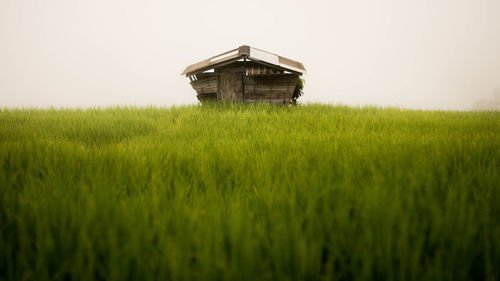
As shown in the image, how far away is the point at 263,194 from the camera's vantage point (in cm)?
Result: 162

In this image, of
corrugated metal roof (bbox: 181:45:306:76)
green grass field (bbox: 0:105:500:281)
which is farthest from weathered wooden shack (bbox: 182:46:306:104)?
green grass field (bbox: 0:105:500:281)

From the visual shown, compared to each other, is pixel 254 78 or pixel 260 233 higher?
pixel 254 78

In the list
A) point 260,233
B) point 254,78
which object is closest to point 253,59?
point 254,78

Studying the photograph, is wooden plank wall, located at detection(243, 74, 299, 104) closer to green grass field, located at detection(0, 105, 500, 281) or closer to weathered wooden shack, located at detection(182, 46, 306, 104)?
weathered wooden shack, located at detection(182, 46, 306, 104)

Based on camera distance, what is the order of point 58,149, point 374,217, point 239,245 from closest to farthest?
point 239,245
point 374,217
point 58,149

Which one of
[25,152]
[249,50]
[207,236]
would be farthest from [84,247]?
[249,50]

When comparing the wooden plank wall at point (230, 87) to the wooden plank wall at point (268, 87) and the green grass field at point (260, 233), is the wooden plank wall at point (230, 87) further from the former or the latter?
the green grass field at point (260, 233)

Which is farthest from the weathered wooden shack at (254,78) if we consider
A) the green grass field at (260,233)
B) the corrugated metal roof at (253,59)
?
the green grass field at (260,233)

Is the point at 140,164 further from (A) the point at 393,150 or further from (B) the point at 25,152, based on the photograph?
(A) the point at 393,150

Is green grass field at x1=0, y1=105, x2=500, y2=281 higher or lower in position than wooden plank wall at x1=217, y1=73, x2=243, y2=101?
lower

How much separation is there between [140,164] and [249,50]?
7.44 meters

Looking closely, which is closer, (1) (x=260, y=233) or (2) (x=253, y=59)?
(1) (x=260, y=233)

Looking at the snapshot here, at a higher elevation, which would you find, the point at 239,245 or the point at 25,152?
the point at 25,152

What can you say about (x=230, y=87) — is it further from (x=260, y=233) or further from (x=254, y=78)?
(x=260, y=233)
